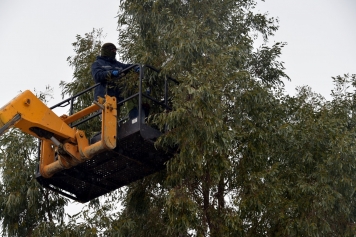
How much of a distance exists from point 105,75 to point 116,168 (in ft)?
4.95

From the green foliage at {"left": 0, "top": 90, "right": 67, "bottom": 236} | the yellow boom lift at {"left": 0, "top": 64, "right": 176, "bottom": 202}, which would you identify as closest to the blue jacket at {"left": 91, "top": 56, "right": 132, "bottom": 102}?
the yellow boom lift at {"left": 0, "top": 64, "right": 176, "bottom": 202}

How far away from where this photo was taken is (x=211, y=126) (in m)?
12.5

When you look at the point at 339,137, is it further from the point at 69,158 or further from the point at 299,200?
the point at 69,158

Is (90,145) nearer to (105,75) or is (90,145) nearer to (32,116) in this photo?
(32,116)

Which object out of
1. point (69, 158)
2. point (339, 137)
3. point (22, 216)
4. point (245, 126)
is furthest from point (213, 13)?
point (22, 216)

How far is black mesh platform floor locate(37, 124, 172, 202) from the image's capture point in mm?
12125

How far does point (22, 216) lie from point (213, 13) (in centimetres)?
524

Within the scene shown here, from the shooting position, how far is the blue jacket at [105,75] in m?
12.7

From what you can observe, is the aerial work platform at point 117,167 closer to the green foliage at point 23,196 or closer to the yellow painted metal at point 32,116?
the yellow painted metal at point 32,116

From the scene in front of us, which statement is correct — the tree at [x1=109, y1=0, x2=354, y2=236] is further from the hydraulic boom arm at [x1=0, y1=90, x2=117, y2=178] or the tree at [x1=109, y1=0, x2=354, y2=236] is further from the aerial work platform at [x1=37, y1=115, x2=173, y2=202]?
the hydraulic boom arm at [x1=0, y1=90, x2=117, y2=178]

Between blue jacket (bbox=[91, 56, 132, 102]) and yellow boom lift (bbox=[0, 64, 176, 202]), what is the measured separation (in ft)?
1.23

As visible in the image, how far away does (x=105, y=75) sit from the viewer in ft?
41.7

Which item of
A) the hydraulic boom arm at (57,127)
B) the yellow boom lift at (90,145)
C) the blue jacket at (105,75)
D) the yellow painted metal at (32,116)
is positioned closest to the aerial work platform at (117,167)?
the yellow boom lift at (90,145)

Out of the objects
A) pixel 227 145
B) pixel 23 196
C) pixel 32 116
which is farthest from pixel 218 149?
pixel 23 196
